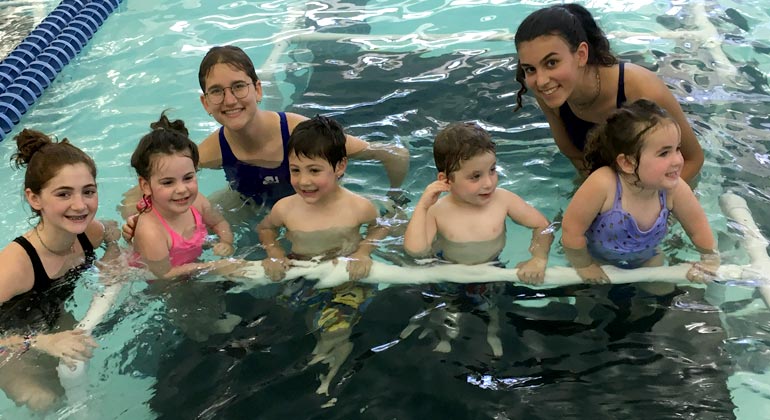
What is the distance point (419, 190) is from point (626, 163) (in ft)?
5.36

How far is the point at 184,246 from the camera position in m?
3.71

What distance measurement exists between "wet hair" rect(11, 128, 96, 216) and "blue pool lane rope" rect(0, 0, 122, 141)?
2.90 metres

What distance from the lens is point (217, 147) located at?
171 inches

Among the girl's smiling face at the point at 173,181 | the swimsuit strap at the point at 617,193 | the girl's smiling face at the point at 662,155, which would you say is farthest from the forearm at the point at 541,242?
the girl's smiling face at the point at 173,181

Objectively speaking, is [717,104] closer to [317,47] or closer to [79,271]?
[317,47]

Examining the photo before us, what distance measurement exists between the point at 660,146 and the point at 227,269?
2.14 meters

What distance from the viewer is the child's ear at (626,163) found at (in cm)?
319

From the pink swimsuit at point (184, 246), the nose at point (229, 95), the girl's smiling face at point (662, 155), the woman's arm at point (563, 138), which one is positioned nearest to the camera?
the girl's smiling face at point (662, 155)

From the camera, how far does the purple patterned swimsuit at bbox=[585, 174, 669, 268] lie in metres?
3.33

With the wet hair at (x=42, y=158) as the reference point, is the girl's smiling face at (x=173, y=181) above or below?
below

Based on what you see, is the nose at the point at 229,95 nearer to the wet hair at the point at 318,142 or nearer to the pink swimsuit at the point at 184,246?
the wet hair at the point at 318,142

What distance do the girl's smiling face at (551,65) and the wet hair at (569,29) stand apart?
1.1 inches

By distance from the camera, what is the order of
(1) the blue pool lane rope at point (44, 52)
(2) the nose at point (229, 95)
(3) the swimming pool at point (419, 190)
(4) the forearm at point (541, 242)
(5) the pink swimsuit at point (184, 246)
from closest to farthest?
1. (3) the swimming pool at point (419, 190)
2. (4) the forearm at point (541, 242)
3. (5) the pink swimsuit at point (184, 246)
4. (2) the nose at point (229, 95)
5. (1) the blue pool lane rope at point (44, 52)

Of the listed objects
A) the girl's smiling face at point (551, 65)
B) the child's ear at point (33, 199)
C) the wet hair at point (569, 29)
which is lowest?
the child's ear at point (33, 199)
